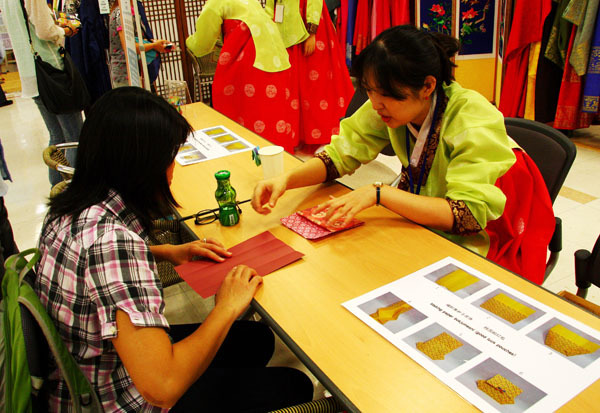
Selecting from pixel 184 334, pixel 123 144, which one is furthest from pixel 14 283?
pixel 184 334

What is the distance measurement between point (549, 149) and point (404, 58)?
2.12ft

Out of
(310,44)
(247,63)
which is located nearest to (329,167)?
(247,63)

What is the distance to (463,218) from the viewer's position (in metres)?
1.40

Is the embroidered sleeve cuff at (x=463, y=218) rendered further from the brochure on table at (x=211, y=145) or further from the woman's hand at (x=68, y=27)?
the woman's hand at (x=68, y=27)

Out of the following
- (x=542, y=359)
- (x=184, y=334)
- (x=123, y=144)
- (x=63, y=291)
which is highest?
(x=123, y=144)

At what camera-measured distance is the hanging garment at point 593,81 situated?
3.52m

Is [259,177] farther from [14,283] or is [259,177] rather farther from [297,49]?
[297,49]

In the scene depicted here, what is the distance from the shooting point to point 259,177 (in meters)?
1.95

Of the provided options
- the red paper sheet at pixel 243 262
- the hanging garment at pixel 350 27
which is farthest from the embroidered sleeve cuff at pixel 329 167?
the hanging garment at pixel 350 27

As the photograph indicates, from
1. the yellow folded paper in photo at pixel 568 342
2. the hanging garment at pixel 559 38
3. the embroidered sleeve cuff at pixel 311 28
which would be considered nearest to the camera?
the yellow folded paper in photo at pixel 568 342

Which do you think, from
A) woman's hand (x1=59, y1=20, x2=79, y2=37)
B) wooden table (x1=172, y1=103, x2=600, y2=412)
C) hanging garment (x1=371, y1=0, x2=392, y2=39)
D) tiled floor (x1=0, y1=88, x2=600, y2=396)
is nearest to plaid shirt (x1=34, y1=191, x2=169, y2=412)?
wooden table (x1=172, y1=103, x2=600, y2=412)

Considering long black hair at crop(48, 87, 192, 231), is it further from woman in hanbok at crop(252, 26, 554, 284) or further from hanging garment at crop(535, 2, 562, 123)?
hanging garment at crop(535, 2, 562, 123)

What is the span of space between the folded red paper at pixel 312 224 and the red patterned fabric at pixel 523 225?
0.46 metres

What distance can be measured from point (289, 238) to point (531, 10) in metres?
3.34
